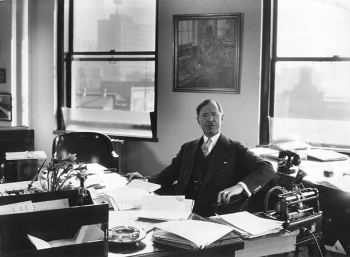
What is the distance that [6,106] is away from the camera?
482 centimetres

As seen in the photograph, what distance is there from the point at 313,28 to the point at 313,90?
54 centimetres

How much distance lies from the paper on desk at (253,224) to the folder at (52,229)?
57cm

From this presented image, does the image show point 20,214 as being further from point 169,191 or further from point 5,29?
point 5,29

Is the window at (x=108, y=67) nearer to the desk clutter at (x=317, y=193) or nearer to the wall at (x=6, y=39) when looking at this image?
the wall at (x=6, y=39)

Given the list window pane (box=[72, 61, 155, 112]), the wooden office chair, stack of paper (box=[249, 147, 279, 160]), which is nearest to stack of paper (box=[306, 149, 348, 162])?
stack of paper (box=[249, 147, 279, 160])

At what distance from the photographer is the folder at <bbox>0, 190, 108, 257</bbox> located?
133 centimetres

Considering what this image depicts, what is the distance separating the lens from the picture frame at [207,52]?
398 centimetres

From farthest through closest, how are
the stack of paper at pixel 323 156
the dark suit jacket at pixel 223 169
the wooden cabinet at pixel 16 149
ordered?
the wooden cabinet at pixel 16 149, the stack of paper at pixel 323 156, the dark suit jacket at pixel 223 169

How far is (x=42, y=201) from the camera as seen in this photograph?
1610 mm

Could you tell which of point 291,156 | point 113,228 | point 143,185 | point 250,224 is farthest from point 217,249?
point 291,156

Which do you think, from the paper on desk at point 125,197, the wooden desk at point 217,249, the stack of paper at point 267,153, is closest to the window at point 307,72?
the stack of paper at point 267,153

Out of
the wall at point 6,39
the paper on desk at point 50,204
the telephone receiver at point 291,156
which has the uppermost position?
the wall at point 6,39

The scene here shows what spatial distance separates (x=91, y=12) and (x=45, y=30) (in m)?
0.54

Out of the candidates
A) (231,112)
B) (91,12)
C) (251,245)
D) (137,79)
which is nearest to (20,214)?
(251,245)
